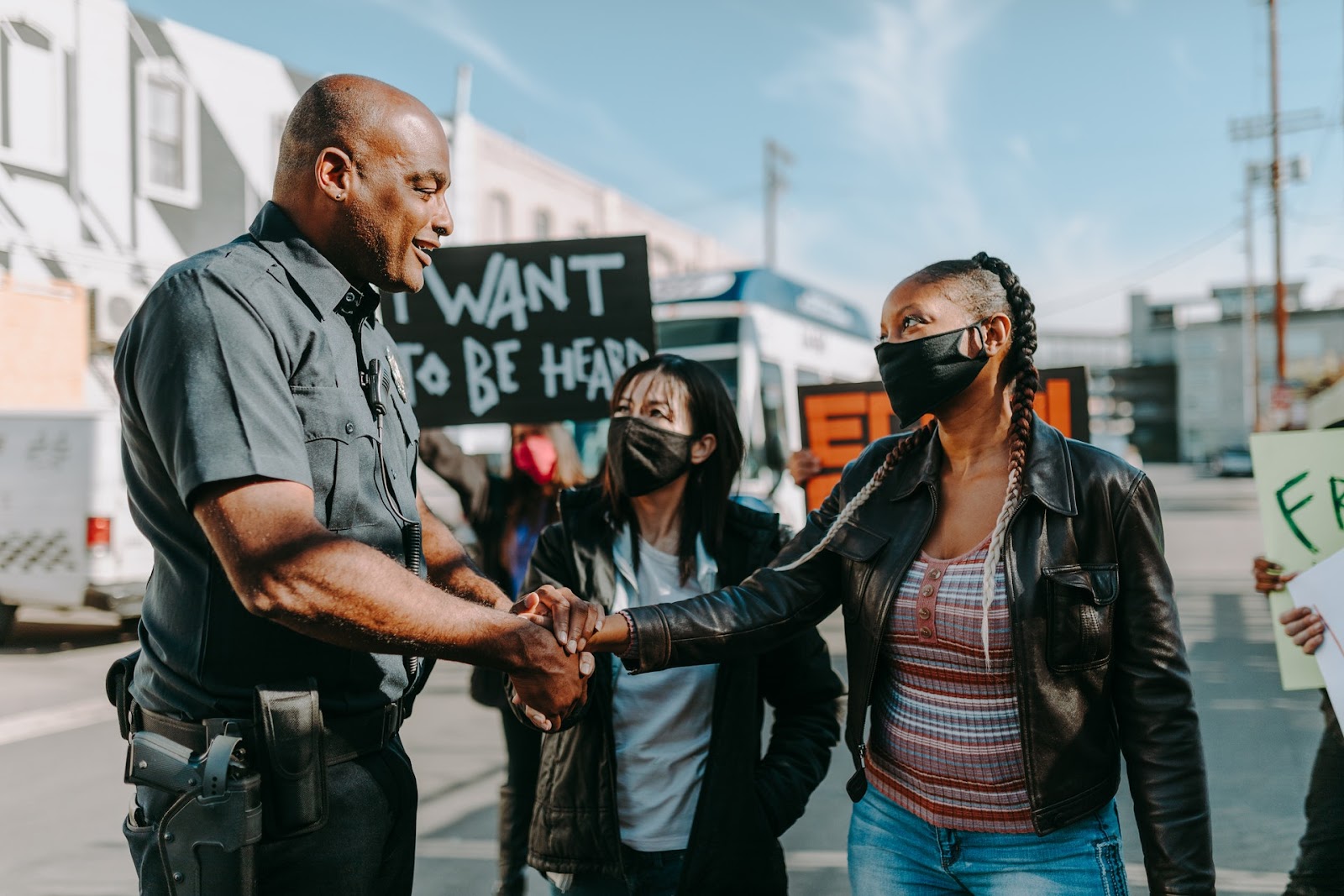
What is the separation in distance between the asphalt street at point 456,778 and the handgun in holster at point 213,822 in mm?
2667

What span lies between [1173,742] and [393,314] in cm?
350

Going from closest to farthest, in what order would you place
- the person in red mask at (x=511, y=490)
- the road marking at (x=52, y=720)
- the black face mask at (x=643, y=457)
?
the black face mask at (x=643, y=457), the person in red mask at (x=511, y=490), the road marking at (x=52, y=720)

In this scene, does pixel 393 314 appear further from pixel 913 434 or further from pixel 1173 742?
pixel 1173 742

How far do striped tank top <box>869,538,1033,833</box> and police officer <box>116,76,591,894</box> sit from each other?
68 cm

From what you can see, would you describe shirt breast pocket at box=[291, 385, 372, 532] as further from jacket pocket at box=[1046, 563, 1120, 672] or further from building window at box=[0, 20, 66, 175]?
building window at box=[0, 20, 66, 175]

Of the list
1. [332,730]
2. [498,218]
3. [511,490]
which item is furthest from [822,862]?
[498,218]

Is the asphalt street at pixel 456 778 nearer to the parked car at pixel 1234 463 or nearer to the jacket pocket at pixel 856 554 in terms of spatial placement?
the jacket pocket at pixel 856 554

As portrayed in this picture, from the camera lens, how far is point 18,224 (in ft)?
48.9

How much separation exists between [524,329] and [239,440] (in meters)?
2.76

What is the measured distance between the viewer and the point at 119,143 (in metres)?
16.2

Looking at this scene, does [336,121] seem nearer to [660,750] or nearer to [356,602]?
[356,602]

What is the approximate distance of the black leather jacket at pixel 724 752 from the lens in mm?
2367

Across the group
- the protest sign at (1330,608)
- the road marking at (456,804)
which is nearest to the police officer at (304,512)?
the protest sign at (1330,608)

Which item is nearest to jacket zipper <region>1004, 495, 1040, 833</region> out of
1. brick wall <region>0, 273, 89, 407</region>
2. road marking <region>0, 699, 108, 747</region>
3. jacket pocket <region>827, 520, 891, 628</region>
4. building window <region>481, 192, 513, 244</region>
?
jacket pocket <region>827, 520, 891, 628</region>
